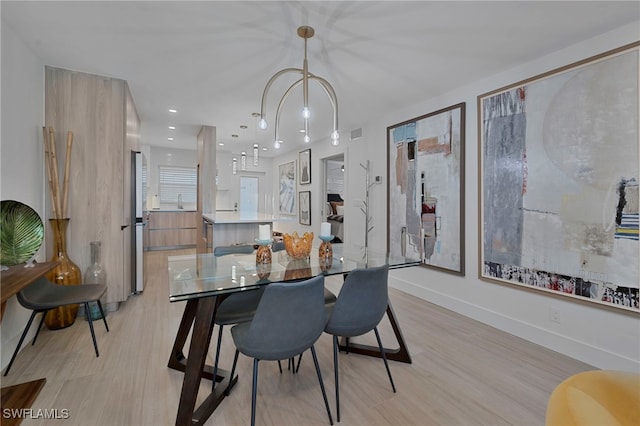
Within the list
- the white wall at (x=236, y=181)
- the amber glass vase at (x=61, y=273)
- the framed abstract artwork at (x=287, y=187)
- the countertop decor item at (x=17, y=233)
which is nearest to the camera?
the countertop decor item at (x=17, y=233)

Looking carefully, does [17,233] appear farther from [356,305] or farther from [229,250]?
[356,305]

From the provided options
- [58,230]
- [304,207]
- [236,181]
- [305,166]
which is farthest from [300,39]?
[236,181]

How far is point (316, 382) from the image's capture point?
6.55ft

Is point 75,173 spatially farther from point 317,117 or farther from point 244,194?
point 244,194

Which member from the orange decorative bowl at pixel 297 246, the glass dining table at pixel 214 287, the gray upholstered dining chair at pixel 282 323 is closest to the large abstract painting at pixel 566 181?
the glass dining table at pixel 214 287

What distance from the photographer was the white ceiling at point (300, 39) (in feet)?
6.33

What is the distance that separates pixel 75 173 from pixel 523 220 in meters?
4.48

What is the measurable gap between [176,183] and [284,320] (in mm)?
7019

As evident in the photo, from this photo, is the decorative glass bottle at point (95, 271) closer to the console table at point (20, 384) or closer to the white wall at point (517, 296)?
the console table at point (20, 384)

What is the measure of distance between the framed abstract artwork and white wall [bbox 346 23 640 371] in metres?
3.11

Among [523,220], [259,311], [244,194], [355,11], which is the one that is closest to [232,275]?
[259,311]

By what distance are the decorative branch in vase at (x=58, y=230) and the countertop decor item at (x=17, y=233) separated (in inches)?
34.8

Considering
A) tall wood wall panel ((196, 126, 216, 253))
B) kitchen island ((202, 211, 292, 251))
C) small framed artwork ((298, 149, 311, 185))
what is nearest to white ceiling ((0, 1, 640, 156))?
tall wood wall panel ((196, 126, 216, 253))

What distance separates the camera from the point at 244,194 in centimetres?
815
